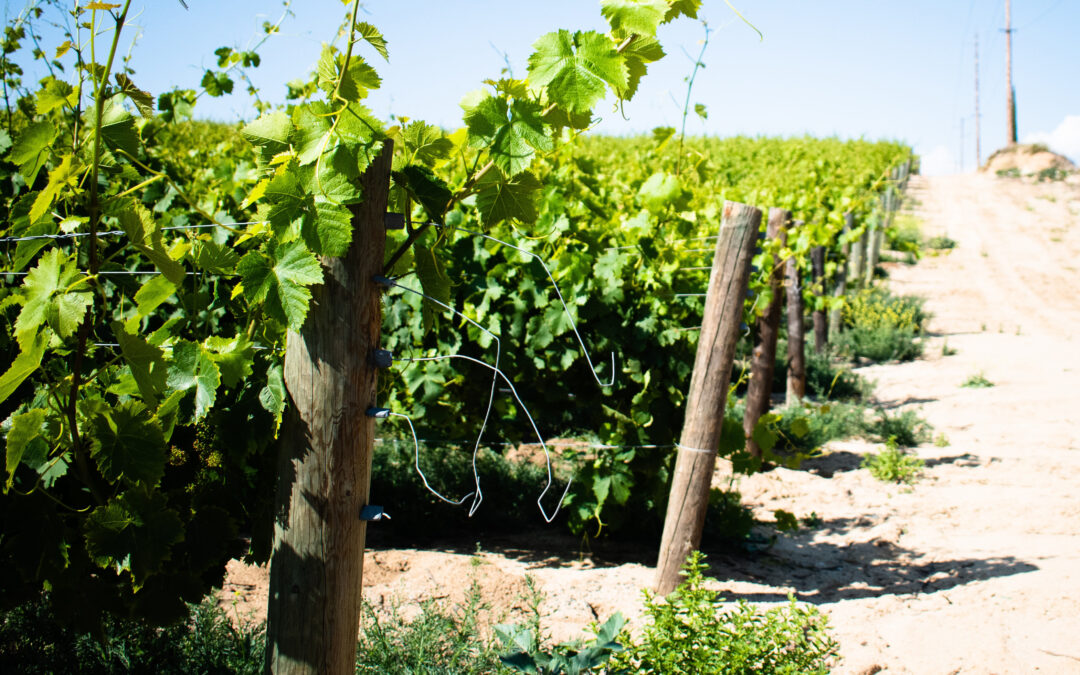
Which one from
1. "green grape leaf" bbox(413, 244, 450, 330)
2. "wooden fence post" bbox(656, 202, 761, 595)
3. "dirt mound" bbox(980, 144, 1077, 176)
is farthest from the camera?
"dirt mound" bbox(980, 144, 1077, 176)

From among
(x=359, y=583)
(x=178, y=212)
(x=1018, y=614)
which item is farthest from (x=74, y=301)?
(x=1018, y=614)

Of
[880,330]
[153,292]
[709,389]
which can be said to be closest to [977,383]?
[880,330]

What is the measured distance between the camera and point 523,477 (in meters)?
4.15

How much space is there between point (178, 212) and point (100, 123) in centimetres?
296

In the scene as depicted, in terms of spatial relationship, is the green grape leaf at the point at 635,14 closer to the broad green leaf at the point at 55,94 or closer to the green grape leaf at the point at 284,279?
the green grape leaf at the point at 284,279

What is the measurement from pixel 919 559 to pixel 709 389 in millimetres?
1610

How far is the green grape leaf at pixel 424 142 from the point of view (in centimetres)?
161

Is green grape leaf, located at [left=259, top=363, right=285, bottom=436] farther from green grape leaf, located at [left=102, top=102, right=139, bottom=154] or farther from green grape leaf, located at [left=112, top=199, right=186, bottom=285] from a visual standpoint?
green grape leaf, located at [left=102, top=102, right=139, bottom=154]

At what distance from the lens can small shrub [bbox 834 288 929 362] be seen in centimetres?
866

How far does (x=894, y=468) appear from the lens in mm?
5012

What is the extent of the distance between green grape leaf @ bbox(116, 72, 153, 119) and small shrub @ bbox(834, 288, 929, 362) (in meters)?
8.38

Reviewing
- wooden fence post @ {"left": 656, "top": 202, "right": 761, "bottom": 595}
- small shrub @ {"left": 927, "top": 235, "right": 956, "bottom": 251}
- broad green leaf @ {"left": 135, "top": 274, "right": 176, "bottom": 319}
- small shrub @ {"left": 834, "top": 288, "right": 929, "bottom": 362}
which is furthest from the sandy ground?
small shrub @ {"left": 927, "top": 235, "right": 956, "bottom": 251}

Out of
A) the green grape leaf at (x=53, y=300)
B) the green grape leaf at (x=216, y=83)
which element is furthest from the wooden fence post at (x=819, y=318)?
the green grape leaf at (x=53, y=300)

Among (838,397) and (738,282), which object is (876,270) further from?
(738,282)
